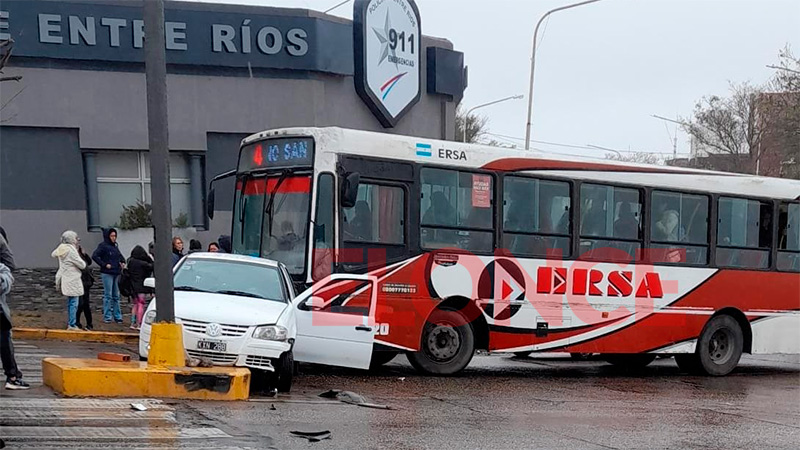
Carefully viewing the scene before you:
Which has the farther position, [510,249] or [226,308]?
[510,249]

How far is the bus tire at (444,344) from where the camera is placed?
14625mm

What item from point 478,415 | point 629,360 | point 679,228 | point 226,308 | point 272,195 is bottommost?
point 629,360

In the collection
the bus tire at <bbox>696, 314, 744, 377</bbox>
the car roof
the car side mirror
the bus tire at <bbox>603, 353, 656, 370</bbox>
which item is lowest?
the bus tire at <bbox>603, 353, 656, 370</bbox>

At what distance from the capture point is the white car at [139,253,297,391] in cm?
1170

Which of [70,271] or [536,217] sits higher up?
[536,217]

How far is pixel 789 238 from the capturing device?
18.4 metres

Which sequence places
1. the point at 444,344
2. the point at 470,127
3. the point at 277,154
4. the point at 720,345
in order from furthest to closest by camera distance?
the point at 470,127 → the point at 720,345 → the point at 444,344 → the point at 277,154

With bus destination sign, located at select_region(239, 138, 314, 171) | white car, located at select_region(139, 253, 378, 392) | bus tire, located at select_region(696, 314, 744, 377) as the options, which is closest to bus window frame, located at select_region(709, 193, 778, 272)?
bus tire, located at select_region(696, 314, 744, 377)

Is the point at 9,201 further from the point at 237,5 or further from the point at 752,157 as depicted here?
the point at 752,157

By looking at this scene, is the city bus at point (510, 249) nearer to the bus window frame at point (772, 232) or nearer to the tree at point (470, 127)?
the bus window frame at point (772, 232)

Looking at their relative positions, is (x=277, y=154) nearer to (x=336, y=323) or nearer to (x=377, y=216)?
(x=377, y=216)

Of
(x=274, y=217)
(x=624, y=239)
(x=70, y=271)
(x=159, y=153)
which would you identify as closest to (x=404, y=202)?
(x=274, y=217)

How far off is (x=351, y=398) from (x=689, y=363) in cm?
835

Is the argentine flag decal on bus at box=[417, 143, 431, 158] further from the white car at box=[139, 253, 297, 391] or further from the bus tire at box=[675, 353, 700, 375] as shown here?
the bus tire at box=[675, 353, 700, 375]
